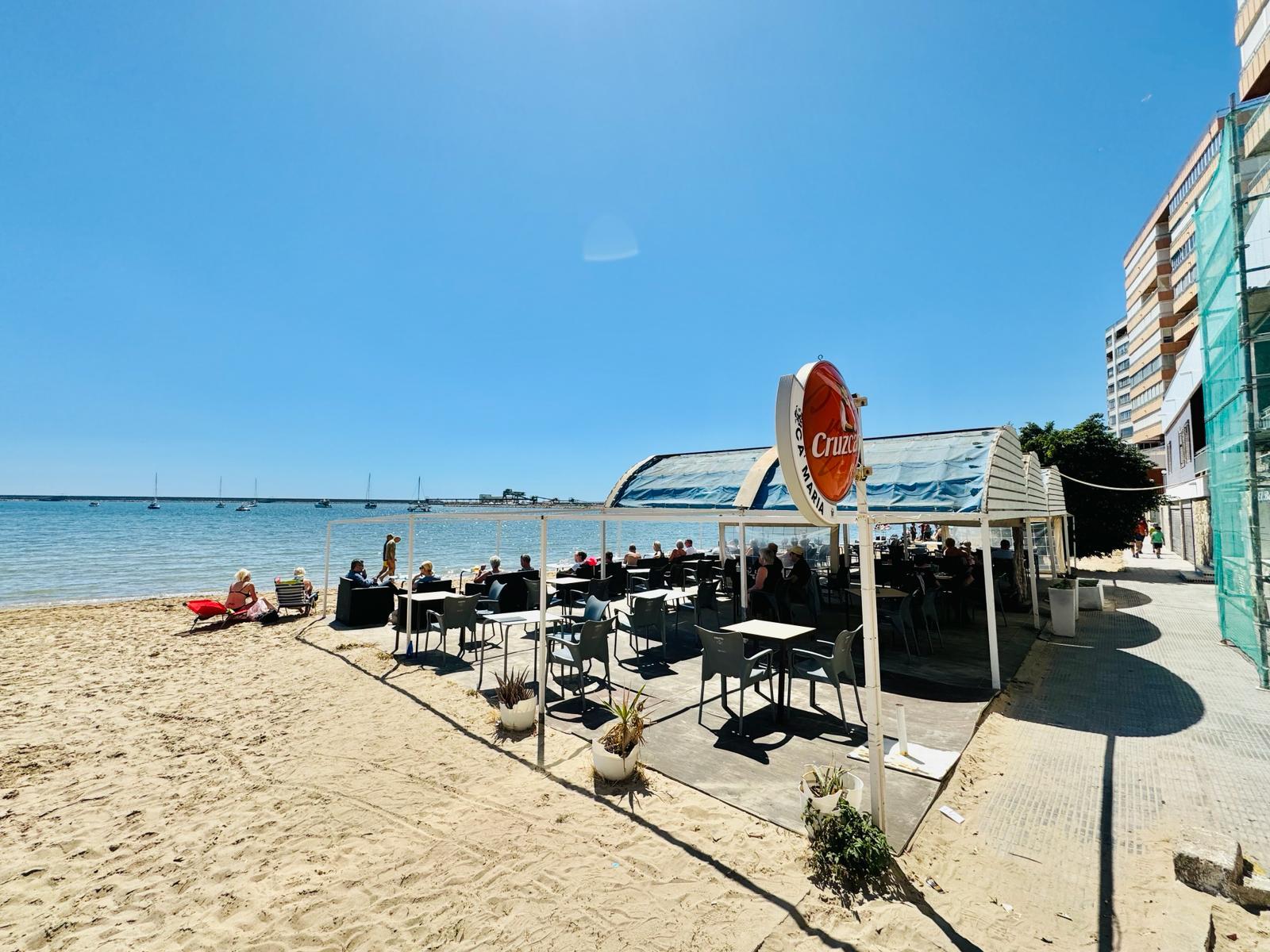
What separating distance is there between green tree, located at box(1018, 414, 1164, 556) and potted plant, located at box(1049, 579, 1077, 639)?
406 inches

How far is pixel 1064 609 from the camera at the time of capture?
895cm

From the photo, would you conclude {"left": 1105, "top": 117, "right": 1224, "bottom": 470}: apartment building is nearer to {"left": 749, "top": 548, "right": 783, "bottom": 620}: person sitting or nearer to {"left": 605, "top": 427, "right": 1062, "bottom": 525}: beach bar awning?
{"left": 605, "top": 427, "right": 1062, "bottom": 525}: beach bar awning

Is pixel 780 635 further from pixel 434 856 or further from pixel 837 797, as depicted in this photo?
pixel 434 856

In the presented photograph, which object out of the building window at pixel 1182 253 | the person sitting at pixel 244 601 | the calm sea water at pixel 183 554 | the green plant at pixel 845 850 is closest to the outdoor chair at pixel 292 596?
the person sitting at pixel 244 601

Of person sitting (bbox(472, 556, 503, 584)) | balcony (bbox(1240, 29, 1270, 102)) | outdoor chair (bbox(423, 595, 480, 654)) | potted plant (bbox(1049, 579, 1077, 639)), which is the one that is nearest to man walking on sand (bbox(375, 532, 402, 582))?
person sitting (bbox(472, 556, 503, 584))

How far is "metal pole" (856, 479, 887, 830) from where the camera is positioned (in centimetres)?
328

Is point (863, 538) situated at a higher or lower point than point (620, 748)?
higher

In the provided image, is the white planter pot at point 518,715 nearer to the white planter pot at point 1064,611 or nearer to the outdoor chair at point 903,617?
the outdoor chair at point 903,617

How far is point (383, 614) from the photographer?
10711 millimetres

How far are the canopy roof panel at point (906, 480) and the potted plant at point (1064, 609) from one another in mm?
1429

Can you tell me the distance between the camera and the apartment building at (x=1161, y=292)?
114 ft

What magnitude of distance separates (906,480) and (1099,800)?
4555 millimetres

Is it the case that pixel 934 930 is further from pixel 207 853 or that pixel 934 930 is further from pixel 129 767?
pixel 129 767

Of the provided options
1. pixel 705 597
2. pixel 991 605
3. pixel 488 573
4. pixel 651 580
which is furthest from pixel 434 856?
pixel 651 580
